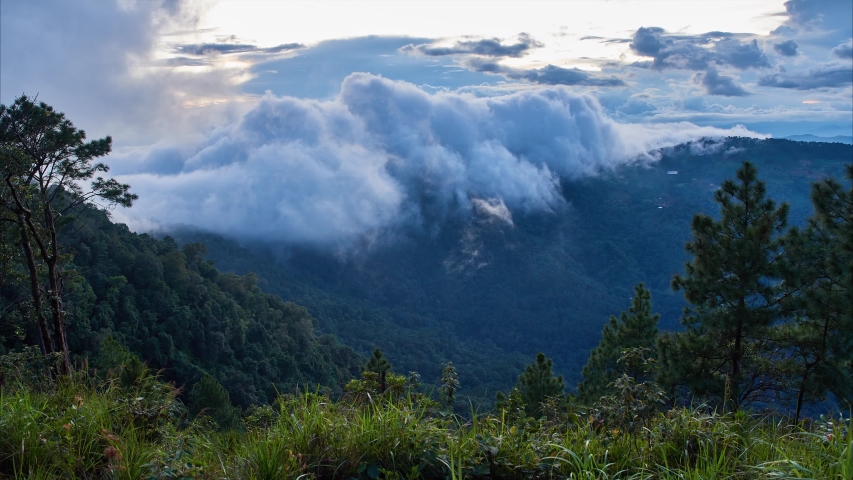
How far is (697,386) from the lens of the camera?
12758 millimetres

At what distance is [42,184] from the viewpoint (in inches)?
518

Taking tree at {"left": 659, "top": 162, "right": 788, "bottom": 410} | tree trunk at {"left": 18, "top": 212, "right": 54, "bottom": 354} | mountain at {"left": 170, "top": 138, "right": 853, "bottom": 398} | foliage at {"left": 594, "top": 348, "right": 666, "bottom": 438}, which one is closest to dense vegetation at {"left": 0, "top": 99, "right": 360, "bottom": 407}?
tree trunk at {"left": 18, "top": 212, "right": 54, "bottom": 354}

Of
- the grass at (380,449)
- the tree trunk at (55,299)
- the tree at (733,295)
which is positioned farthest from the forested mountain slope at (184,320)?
the grass at (380,449)

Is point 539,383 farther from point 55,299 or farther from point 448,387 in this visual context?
point 448,387

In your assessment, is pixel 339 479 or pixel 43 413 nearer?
pixel 339 479

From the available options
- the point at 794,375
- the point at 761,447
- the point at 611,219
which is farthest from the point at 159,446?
the point at 611,219

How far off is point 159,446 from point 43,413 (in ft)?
3.20

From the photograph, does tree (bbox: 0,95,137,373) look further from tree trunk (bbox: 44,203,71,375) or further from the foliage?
the foliage

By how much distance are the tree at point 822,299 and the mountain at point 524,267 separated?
63430 millimetres

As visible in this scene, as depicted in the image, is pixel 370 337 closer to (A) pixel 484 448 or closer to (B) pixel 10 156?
(B) pixel 10 156

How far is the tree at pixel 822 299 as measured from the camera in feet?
38.2

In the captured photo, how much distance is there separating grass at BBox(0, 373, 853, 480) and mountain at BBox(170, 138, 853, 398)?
7185 cm

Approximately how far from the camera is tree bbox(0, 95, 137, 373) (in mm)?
10484

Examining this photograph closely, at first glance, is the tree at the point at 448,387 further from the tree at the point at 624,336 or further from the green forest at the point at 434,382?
the tree at the point at 624,336
